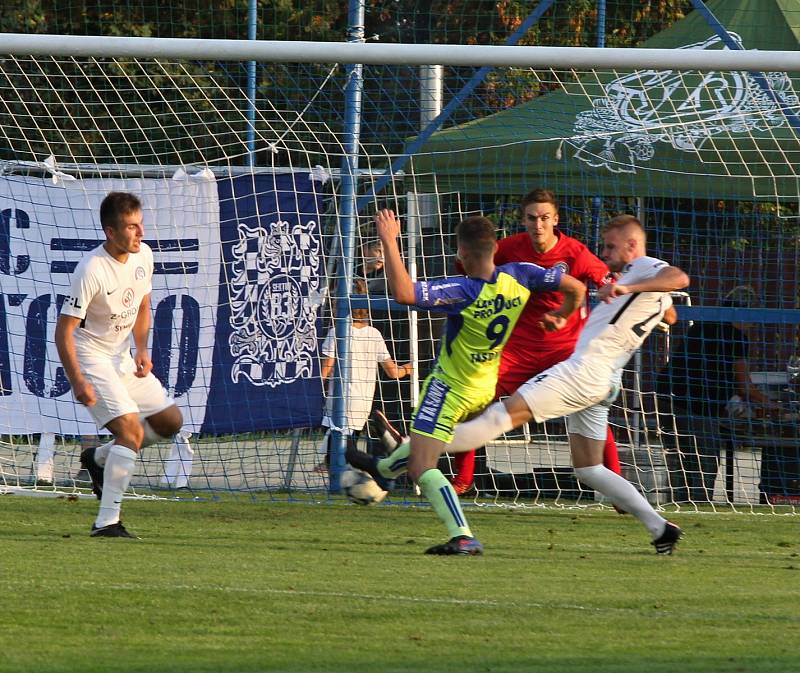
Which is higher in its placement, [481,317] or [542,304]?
[481,317]

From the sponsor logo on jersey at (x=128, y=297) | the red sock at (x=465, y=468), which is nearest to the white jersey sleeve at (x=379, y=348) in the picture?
the red sock at (x=465, y=468)

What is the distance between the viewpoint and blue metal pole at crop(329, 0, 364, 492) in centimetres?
1009

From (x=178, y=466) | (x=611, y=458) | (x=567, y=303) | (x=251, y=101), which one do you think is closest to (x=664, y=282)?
(x=567, y=303)

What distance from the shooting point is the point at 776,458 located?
1054 cm

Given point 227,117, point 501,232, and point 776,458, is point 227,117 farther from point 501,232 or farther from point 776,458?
point 776,458

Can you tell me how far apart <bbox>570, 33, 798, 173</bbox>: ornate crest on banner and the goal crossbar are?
6.73 feet

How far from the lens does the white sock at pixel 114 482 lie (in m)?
7.49

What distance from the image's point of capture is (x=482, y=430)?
7.33 metres

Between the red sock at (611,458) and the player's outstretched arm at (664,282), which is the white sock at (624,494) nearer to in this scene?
the player's outstretched arm at (664,282)

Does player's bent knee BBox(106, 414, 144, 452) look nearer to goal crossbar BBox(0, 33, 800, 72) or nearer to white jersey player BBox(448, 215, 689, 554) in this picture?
white jersey player BBox(448, 215, 689, 554)

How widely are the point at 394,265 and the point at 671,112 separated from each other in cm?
521

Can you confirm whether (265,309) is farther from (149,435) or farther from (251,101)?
(149,435)

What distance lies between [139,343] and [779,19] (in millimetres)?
6678

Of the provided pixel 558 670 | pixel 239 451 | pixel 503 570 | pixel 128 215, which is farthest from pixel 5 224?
pixel 558 670
